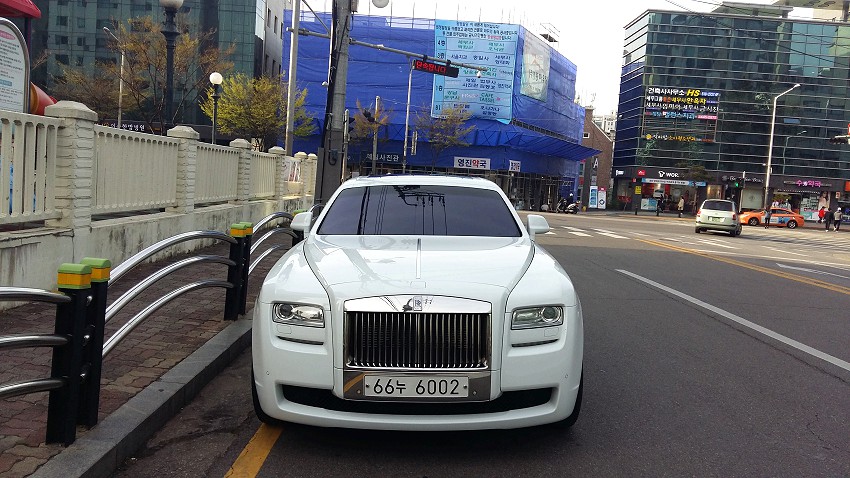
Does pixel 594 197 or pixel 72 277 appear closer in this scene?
pixel 72 277

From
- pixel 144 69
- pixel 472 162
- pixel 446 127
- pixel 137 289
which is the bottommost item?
pixel 137 289

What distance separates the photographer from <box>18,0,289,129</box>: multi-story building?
5234 centimetres

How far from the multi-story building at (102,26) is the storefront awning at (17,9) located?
44621mm

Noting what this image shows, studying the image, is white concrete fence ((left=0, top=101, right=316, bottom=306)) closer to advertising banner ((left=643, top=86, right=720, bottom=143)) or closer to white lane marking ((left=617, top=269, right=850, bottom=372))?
white lane marking ((left=617, top=269, right=850, bottom=372))

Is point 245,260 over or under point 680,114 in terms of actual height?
under

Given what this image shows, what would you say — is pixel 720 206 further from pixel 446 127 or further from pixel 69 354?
pixel 69 354

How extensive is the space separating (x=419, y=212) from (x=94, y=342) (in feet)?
8.54

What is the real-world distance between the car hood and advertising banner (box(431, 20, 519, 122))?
49.3 m

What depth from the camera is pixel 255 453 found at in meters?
3.75

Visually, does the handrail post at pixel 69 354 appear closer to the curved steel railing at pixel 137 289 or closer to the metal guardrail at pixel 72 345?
the metal guardrail at pixel 72 345

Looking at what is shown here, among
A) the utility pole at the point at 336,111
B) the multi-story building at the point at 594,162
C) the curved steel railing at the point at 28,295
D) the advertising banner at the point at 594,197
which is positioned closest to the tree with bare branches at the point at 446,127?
the advertising banner at the point at 594,197

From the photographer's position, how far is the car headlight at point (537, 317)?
369 cm

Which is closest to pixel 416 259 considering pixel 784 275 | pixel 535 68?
pixel 784 275

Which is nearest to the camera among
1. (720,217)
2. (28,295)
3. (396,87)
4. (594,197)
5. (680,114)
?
(28,295)
